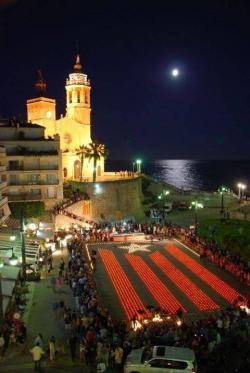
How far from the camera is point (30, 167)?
A: 2007 inches

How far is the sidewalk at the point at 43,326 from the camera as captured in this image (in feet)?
58.5

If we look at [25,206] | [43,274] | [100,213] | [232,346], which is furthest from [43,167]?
[232,346]

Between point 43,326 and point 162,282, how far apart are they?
1057 centimetres

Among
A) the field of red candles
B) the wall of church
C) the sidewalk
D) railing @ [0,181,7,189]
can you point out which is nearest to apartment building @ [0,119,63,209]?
railing @ [0,181,7,189]

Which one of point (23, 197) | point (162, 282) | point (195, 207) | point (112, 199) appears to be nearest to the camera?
point (162, 282)

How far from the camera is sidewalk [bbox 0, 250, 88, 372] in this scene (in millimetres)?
17844

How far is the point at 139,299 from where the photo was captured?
2639cm

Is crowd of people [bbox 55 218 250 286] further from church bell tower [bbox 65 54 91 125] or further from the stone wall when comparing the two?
church bell tower [bbox 65 54 91 125]

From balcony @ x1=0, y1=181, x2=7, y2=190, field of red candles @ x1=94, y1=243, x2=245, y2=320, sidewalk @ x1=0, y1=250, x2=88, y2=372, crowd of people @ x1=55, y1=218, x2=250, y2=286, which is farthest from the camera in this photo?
balcony @ x1=0, y1=181, x2=7, y2=190

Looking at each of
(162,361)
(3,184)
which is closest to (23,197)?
(3,184)

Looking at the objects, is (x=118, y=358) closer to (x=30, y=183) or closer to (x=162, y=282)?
(x=162, y=282)

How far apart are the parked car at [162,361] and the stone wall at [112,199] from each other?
39545 mm

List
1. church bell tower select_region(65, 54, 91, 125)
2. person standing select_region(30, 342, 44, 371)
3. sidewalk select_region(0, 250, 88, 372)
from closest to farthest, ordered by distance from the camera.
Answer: person standing select_region(30, 342, 44, 371)
sidewalk select_region(0, 250, 88, 372)
church bell tower select_region(65, 54, 91, 125)

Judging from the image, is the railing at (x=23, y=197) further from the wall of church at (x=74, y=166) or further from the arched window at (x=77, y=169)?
the arched window at (x=77, y=169)
